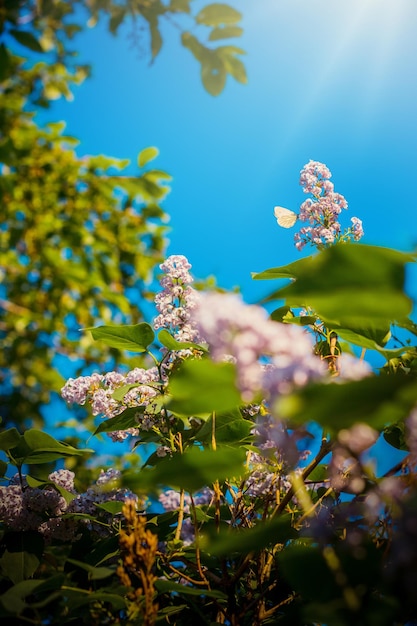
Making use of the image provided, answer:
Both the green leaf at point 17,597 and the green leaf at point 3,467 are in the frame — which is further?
the green leaf at point 3,467

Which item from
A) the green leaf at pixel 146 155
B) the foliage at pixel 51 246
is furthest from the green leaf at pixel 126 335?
the foliage at pixel 51 246

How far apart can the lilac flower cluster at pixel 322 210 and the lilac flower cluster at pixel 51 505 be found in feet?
1.34

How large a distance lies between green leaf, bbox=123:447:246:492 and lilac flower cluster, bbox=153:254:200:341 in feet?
1.34

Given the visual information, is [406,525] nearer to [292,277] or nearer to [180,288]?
[292,277]

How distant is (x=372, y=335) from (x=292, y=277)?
0.32ft

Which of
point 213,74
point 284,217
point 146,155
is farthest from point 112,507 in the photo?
point 146,155

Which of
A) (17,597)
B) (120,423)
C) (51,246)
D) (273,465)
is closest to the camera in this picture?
(17,597)

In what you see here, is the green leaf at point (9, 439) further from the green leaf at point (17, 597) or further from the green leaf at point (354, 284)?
the green leaf at point (354, 284)

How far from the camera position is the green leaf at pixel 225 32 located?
1.06m

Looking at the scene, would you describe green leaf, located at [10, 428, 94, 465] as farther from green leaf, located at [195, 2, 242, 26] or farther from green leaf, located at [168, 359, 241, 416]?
green leaf, located at [195, 2, 242, 26]

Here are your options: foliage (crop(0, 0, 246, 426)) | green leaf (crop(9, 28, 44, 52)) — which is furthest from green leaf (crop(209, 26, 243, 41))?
foliage (crop(0, 0, 246, 426))

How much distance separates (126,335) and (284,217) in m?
0.28

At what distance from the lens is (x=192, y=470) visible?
0.24 m

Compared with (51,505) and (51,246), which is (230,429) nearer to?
(51,505)
